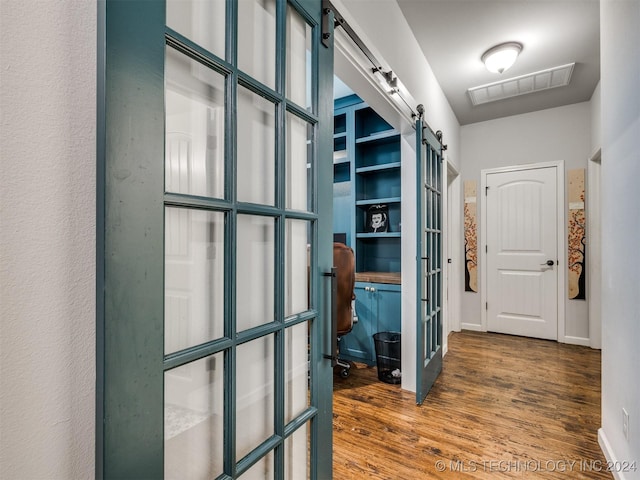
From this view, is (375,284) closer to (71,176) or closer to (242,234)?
(242,234)

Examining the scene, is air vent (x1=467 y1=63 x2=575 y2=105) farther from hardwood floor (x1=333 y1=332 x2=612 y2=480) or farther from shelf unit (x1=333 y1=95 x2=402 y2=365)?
hardwood floor (x1=333 y1=332 x2=612 y2=480)

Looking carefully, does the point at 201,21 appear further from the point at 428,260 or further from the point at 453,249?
the point at 453,249

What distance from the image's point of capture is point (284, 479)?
1.04 m

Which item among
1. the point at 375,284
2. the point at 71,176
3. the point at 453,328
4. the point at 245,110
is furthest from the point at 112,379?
the point at 453,328

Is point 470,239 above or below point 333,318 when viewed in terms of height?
above

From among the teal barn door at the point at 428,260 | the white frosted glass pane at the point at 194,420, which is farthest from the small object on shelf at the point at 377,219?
the white frosted glass pane at the point at 194,420

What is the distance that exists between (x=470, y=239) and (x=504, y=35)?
8.30 ft

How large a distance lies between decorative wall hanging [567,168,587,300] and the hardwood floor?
917 millimetres

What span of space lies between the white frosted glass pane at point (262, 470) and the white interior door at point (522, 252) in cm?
409

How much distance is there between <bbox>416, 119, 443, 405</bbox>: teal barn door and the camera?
2360mm

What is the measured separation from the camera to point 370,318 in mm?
3057

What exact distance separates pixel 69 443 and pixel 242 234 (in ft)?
1.80

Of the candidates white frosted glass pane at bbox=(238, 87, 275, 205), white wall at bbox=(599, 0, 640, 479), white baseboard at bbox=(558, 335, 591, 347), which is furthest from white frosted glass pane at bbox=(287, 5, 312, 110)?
white baseboard at bbox=(558, 335, 591, 347)

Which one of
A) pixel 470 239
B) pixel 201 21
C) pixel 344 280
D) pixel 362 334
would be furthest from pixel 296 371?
pixel 470 239
